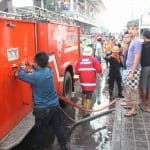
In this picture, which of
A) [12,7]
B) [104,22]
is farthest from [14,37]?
[104,22]

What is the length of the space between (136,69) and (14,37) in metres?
2.87

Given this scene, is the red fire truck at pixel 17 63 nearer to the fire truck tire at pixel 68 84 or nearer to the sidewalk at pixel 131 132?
the fire truck tire at pixel 68 84

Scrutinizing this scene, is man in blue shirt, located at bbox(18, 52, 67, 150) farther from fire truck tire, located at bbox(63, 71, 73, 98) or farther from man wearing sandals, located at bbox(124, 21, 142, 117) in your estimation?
fire truck tire, located at bbox(63, 71, 73, 98)

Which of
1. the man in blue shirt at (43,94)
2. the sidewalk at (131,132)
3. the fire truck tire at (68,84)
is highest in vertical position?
the man in blue shirt at (43,94)

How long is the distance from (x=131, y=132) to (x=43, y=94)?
193cm

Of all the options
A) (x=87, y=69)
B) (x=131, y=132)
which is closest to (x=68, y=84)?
(x=87, y=69)

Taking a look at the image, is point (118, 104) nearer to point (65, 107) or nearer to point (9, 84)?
point (65, 107)

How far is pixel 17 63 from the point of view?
5934 mm

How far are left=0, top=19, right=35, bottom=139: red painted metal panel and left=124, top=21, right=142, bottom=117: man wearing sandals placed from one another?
2.16m

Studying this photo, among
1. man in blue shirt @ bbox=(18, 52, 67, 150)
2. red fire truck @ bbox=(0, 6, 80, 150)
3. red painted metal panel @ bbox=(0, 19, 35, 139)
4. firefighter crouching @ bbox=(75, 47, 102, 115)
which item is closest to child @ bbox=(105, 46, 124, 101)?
firefighter crouching @ bbox=(75, 47, 102, 115)

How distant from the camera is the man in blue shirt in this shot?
566 centimetres

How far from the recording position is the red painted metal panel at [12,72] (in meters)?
5.40

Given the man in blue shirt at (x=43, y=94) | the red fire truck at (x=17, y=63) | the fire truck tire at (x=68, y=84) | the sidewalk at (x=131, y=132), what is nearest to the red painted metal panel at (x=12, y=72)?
the red fire truck at (x=17, y=63)

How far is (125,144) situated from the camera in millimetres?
6070
